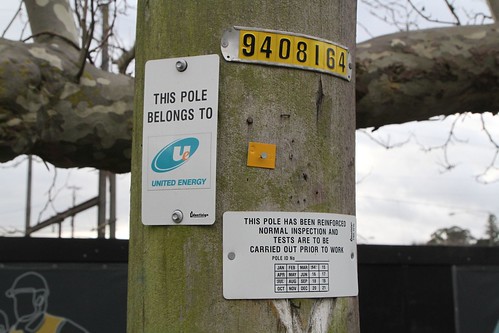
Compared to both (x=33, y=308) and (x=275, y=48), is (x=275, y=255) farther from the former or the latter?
(x=33, y=308)

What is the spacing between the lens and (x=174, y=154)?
1764mm

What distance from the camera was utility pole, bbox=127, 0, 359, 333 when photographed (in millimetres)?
1706

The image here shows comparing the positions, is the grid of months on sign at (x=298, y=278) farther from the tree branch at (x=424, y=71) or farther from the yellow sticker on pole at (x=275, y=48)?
the tree branch at (x=424, y=71)

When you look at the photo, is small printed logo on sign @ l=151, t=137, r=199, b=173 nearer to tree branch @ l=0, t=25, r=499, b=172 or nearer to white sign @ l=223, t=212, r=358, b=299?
white sign @ l=223, t=212, r=358, b=299

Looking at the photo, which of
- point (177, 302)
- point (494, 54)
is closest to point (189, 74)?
point (177, 302)

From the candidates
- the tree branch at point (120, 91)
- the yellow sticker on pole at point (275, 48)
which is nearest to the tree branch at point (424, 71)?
the tree branch at point (120, 91)

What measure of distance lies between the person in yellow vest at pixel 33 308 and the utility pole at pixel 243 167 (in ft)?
10.9

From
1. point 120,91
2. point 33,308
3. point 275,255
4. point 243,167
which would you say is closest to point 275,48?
point 243,167

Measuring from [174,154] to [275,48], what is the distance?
34 cm

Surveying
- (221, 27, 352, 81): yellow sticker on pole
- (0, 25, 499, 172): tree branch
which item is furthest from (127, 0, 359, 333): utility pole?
(0, 25, 499, 172): tree branch

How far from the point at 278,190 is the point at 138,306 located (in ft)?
1.44

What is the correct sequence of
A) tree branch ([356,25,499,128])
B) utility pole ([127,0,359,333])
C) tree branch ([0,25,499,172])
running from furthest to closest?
1. tree branch ([356,25,499,128])
2. tree branch ([0,25,499,172])
3. utility pole ([127,0,359,333])

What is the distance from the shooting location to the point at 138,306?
5.90ft

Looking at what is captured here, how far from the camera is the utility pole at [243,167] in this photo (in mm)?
1706
